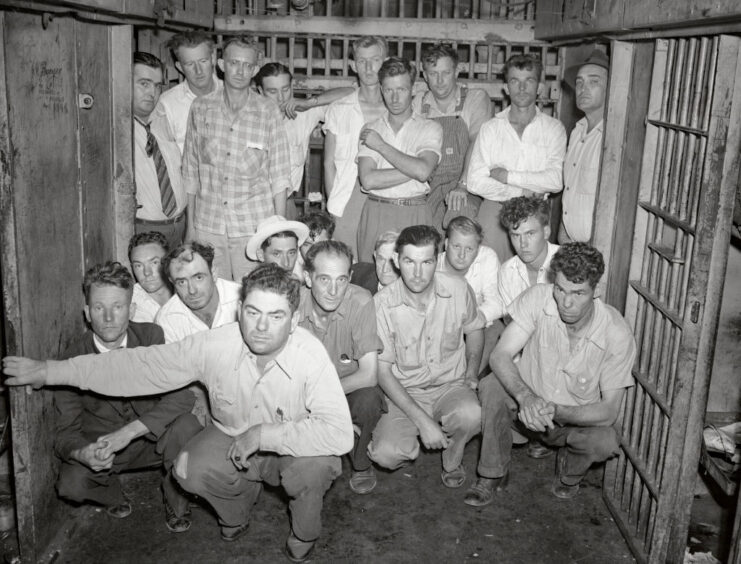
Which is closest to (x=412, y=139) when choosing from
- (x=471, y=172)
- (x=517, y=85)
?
(x=471, y=172)

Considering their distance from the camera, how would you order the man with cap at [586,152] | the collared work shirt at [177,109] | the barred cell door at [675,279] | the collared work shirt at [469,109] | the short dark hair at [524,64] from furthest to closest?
the collared work shirt at [469,109]
the collared work shirt at [177,109]
the short dark hair at [524,64]
the man with cap at [586,152]
the barred cell door at [675,279]

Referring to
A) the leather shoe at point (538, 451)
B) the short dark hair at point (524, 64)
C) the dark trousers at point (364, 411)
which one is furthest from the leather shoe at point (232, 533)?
the short dark hair at point (524, 64)

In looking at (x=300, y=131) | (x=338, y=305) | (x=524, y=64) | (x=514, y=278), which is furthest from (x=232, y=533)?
(x=524, y=64)

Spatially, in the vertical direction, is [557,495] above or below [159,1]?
below

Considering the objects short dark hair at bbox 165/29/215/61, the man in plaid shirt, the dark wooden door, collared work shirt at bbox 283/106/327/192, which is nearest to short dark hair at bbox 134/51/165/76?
short dark hair at bbox 165/29/215/61

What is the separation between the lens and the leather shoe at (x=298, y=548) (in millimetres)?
4039

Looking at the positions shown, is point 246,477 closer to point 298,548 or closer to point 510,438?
point 298,548

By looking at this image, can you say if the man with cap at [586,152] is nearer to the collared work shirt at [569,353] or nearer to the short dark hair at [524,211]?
the short dark hair at [524,211]

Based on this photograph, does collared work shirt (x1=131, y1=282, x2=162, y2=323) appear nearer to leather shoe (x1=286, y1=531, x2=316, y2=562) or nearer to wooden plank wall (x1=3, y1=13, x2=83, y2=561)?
wooden plank wall (x1=3, y1=13, x2=83, y2=561)

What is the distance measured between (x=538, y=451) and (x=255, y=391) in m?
2.17

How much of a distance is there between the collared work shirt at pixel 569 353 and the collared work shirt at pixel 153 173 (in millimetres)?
2650

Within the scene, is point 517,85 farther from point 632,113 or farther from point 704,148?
point 704,148

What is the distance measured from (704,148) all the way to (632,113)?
89cm

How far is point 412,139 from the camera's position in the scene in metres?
5.57
